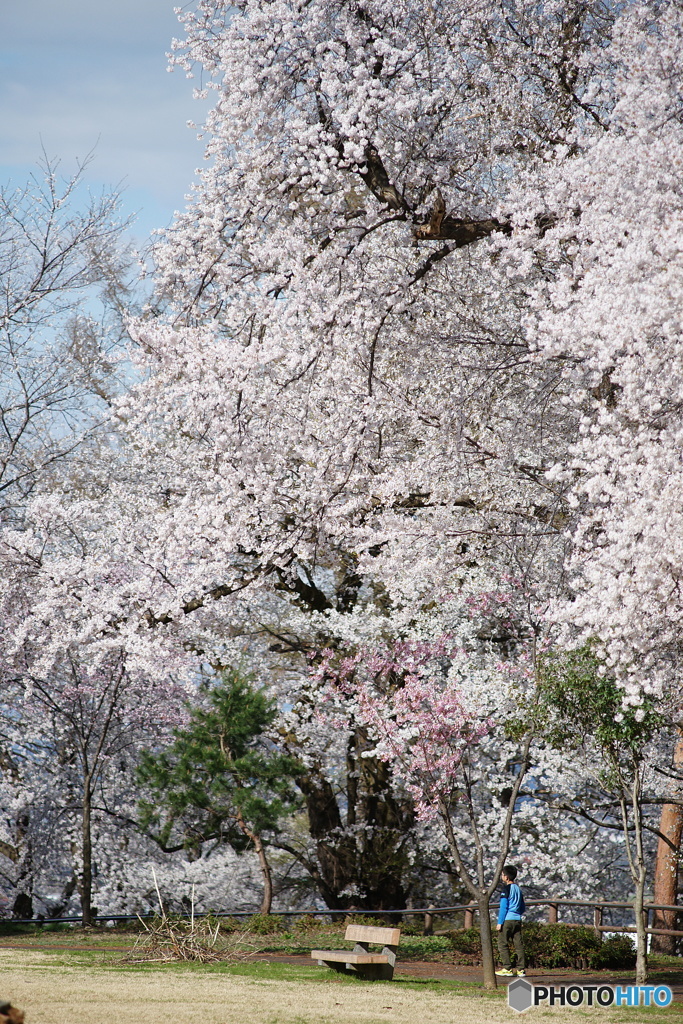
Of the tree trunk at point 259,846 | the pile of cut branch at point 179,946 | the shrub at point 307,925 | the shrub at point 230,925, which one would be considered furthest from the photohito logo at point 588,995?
the shrub at point 307,925

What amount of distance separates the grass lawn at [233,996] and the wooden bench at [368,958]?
0.13 metres

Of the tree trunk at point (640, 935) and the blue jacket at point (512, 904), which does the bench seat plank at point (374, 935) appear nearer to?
the blue jacket at point (512, 904)

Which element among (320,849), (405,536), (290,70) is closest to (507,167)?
(290,70)

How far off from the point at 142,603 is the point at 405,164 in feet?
19.4

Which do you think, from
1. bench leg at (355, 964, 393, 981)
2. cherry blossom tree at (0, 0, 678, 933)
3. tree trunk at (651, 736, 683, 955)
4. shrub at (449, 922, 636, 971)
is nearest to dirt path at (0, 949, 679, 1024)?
bench leg at (355, 964, 393, 981)

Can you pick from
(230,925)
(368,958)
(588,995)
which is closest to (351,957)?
(368,958)

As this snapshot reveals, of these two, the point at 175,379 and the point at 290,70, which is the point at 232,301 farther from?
the point at 290,70

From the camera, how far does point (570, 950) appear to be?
397 inches

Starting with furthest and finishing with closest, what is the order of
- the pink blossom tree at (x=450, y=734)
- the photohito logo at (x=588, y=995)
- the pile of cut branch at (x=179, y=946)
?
the pink blossom tree at (x=450, y=734), the pile of cut branch at (x=179, y=946), the photohito logo at (x=588, y=995)

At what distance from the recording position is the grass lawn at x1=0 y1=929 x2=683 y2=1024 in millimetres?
5645

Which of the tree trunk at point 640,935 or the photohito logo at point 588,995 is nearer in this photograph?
the photohito logo at point 588,995

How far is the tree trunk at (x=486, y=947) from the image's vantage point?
8367 mm

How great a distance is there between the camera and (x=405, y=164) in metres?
8.41

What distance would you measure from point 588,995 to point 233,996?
3.08 metres
